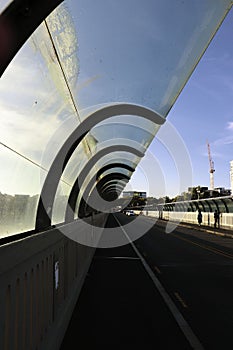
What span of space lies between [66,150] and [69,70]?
8.02 feet

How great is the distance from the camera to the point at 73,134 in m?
9.09

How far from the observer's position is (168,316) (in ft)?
23.2

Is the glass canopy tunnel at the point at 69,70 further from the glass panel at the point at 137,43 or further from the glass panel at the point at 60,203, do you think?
the glass panel at the point at 60,203

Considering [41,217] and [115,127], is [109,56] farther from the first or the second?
[115,127]

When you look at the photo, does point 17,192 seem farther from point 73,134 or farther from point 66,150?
point 73,134

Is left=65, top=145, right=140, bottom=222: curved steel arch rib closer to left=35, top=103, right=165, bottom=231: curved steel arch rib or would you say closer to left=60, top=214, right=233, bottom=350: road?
left=60, top=214, right=233, bottom=350: road

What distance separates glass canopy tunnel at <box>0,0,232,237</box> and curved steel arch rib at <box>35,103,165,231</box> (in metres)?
0.02

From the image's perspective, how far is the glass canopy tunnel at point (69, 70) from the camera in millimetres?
5188

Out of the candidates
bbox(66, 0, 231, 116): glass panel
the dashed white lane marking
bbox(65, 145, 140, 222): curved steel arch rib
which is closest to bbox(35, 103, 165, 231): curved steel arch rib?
bbox(66, 0, 231, 116): glass panel

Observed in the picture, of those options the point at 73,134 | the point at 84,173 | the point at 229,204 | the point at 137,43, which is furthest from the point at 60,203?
the point at 229,204

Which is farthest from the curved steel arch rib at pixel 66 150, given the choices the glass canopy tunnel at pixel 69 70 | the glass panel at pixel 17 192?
the glass panel at pixel 17 192

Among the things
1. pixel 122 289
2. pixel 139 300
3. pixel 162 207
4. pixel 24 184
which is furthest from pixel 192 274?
pixel 162 207

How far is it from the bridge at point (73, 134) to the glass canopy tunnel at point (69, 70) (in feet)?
0.06

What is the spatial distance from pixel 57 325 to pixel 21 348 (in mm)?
1904
